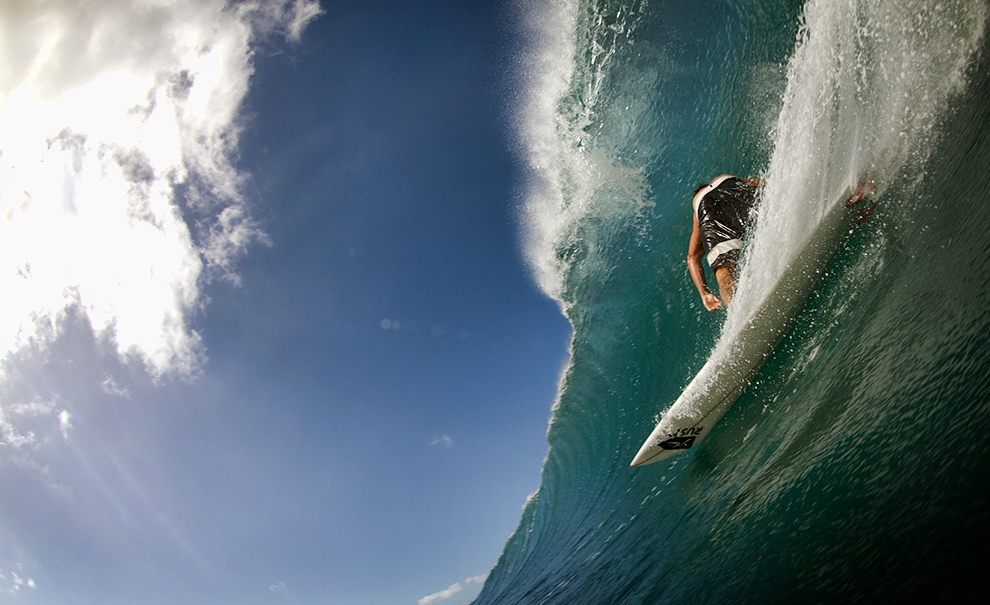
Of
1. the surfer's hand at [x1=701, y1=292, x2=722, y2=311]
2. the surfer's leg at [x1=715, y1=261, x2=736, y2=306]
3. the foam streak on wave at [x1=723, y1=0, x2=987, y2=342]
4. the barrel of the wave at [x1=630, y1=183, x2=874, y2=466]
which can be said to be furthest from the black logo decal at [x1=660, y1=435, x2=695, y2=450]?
the surfer's leg at [x1=715, y1=261, x2=736, y2=306]

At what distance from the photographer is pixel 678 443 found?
167 inches

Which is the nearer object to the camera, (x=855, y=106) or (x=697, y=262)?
(x=855, y=106)

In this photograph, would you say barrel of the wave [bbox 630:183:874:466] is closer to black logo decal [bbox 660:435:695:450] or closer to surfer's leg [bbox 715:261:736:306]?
black logo decal [bbox 660:435:695:450]

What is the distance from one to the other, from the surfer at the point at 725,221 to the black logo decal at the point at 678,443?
1.37m

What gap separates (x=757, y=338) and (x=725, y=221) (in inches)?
45.6

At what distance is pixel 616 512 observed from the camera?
521 cm

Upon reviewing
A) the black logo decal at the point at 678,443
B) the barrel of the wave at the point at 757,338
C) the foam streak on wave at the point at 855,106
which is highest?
the foam streak on wave at the point at 855,106

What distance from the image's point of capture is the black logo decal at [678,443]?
4.21 meters

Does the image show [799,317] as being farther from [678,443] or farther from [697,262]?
[678,443]

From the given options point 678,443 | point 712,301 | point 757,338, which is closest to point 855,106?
point 712,301

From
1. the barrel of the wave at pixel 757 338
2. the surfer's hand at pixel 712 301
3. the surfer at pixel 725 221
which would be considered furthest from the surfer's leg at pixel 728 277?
the barrel of the wave at pixel 757 338

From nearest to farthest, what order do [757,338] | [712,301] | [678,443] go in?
[757,338]
[712,301]
[678,443]

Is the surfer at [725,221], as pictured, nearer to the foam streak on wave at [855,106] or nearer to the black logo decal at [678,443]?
the foam streak on wave at [855,106]

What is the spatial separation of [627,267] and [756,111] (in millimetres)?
3020
